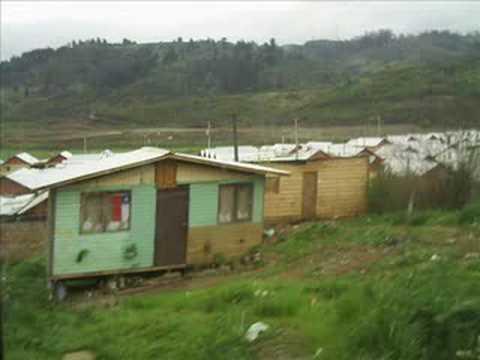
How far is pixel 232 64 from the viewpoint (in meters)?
37.9

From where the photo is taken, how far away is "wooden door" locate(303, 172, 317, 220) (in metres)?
18.2

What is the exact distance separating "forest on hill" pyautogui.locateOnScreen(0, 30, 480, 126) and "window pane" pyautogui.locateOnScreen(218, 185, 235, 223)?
304 inches

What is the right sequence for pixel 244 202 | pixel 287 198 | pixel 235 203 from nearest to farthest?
pixel 235 203
pixel 244 202
pixel 287 198

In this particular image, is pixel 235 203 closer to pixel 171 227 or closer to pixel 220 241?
pixel 220 241

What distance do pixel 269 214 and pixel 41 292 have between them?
7358mm

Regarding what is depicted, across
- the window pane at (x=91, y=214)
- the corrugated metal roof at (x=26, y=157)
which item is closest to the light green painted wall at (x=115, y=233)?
the window pane at (x=91, y=214)

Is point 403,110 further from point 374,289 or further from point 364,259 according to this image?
point 374,289

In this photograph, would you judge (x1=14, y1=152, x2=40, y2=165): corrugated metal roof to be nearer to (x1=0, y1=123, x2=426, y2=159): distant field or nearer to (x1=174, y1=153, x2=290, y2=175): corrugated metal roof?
(x1=0, y1=123, x2=426, y2=159): distant field

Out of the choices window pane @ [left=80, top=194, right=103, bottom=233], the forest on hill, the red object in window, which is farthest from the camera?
the forest on hill

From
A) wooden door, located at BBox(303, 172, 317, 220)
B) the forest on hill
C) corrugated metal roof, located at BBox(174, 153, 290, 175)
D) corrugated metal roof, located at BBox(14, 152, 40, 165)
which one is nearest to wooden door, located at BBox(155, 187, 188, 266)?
corrugated metal roof, located at BBox(174, 153, 290, 175)

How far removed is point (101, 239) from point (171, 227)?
1367mm

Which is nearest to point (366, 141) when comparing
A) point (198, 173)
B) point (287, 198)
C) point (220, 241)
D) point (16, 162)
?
point (287, 198)

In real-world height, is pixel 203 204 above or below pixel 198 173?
below

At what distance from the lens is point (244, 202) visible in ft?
45.8
